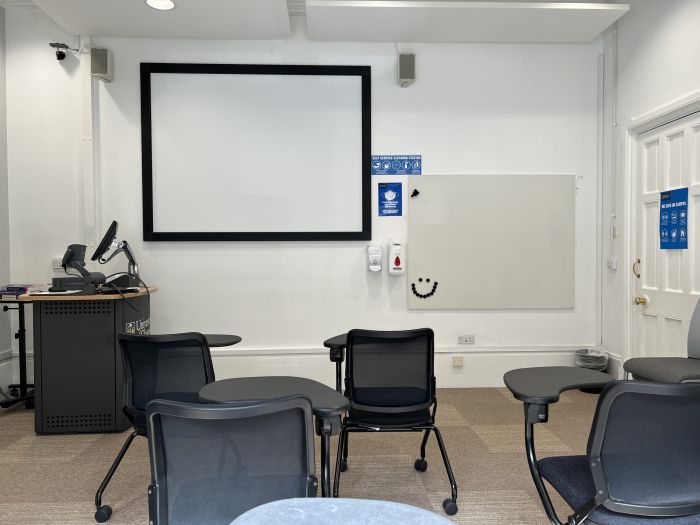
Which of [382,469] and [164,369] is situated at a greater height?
[164,369]

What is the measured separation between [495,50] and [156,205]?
3.42 m

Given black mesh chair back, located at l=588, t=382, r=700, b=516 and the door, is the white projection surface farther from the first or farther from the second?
black mesh chair back, located at l=588, t=382, r=700, b=516

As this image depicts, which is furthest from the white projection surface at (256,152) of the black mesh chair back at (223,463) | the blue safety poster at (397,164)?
the black mesh chair back at (223,463)

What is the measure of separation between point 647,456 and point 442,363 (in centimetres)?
326

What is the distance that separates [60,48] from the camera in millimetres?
4469

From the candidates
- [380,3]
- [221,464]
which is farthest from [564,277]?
[221,464]

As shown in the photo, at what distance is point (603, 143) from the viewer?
474cm

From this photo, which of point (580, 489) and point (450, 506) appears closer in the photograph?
point (580, 489)

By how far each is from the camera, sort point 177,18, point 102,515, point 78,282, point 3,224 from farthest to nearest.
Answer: point 3,224, point 177,18, point 78,282, point 102,515

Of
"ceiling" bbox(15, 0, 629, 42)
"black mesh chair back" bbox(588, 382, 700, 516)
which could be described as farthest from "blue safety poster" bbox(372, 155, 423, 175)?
"black mesh chair back" bbox(588, 382, 700, 516)

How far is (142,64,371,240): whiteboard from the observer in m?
4.53

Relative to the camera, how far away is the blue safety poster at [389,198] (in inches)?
183

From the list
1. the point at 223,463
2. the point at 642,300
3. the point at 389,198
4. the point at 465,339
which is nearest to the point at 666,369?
the point at 223,463

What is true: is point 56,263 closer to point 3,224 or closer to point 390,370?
point 3,224
